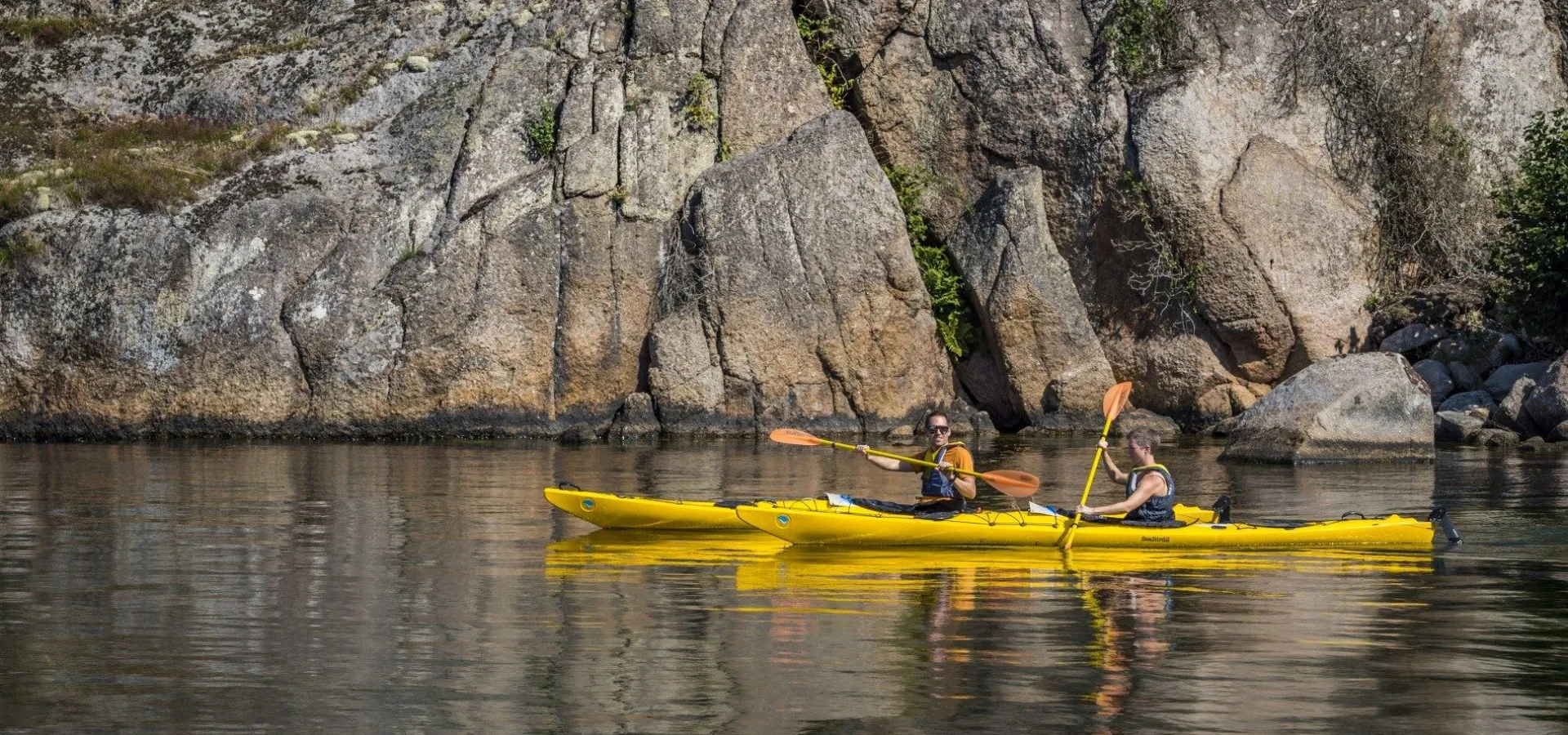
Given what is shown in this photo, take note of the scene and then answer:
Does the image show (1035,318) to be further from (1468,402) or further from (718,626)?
(718,626)

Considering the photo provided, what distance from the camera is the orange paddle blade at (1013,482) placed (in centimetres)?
1461

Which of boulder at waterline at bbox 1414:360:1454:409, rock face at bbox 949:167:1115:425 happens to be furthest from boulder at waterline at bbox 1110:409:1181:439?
boulder at waterline at bbox 1414:360:1454:409

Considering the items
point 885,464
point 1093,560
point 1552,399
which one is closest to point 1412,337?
point 1552,399

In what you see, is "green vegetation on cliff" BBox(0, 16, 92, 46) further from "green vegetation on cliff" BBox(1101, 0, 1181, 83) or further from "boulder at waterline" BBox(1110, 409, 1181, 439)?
"boulder at waterline" BBox(1110, 409, 1181, 439)

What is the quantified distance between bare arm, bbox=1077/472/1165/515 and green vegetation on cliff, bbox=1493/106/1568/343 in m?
12.1

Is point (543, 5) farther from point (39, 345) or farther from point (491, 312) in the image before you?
point (39, 345)

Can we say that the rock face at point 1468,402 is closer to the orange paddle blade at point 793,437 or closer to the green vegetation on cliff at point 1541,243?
the green vegetation on cliff at point 1541,243

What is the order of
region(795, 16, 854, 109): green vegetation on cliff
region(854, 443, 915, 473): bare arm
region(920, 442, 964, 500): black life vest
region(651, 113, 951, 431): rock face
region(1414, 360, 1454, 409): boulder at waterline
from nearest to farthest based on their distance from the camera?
region(920, 442, 964, 500): black life vest, region(854, 443, 915, 473): bare arm, region(1414, 360, 1454, 409): boulder at waterline, region(651, 113, 951, 431): rock face, region(795, 16, 854, 109): green vegetation on cliff

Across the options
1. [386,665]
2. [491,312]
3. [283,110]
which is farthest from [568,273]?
[386,665]

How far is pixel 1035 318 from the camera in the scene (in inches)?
1058

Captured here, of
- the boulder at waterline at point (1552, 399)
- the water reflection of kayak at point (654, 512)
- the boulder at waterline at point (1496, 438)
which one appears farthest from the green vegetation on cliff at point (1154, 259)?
the water reflection of kayak at point (654, 512)

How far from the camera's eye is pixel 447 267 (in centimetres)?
2594

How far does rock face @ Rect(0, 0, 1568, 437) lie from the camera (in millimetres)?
25625

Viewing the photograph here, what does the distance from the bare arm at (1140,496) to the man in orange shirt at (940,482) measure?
104cm
